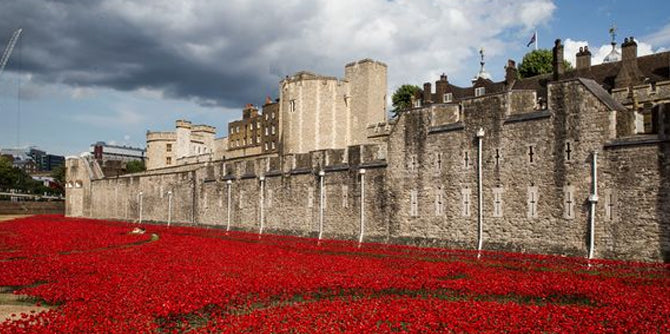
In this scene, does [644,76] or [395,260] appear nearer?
[395,260]

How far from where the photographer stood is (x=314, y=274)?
1861cm

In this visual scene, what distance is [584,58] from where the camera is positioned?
52.7 meters

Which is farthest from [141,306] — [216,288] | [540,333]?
[540,333]

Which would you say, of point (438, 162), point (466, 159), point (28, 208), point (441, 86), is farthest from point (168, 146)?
point (466, 159)

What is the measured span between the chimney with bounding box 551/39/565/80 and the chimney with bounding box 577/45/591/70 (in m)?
1.59

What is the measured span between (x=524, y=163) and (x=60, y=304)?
19330 millimetres

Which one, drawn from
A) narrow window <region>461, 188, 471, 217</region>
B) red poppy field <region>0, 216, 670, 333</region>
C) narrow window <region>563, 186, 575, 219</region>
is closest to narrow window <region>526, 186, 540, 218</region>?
narrow window <region>563, 186, 575, 219</region>

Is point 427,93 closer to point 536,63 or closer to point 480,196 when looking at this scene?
point 536,63

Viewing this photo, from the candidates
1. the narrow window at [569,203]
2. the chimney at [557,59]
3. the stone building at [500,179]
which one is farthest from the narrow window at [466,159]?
the chimney at [557,59]

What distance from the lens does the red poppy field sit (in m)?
11.6

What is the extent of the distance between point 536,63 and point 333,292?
2418 inches

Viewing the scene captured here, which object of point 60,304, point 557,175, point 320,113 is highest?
point 320,113

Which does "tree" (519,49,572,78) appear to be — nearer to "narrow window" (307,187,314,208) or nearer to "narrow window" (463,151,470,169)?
"narrow window" (307,187,314,208)

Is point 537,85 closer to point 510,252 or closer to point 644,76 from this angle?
point 644,76
